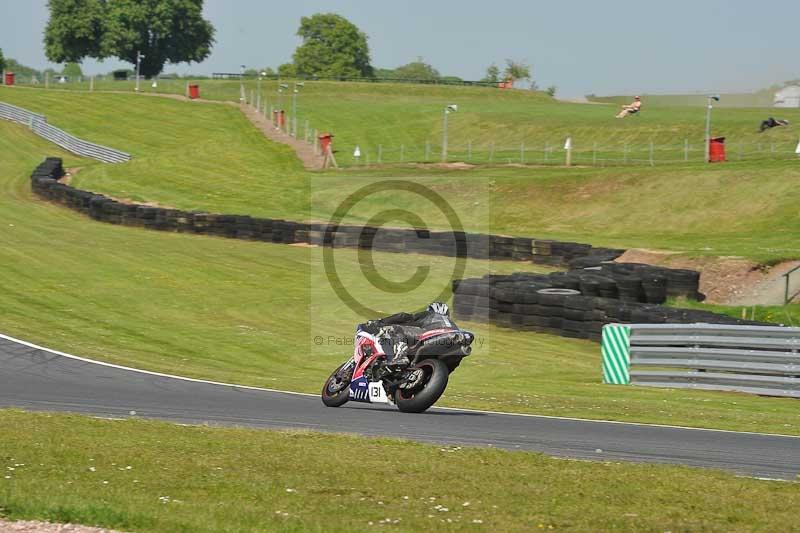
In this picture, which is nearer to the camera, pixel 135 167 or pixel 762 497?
pixel 762 497

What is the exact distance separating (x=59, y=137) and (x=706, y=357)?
5299cm

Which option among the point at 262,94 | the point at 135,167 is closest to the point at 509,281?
the point at 135,167

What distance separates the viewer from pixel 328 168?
57406 mm

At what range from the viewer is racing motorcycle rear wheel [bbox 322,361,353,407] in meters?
13.7

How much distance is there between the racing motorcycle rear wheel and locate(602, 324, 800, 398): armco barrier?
6.16 meters

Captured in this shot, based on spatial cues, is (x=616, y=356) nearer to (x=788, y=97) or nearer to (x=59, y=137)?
(x=59, y=137)

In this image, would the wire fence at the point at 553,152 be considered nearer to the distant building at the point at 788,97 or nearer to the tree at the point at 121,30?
the distant building at the point at 788,97

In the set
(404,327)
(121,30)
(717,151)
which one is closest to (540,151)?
(717,151)

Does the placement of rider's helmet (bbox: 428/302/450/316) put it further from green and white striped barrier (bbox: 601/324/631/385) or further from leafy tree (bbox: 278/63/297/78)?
leafy tree (bbox: 278/63/297/78)

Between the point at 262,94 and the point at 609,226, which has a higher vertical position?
the point at 262,94

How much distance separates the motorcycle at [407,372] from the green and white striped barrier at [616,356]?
20.2 ft

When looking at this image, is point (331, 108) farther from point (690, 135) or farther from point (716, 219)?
point (716, 219)

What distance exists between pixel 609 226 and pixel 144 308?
21024 millimetres
